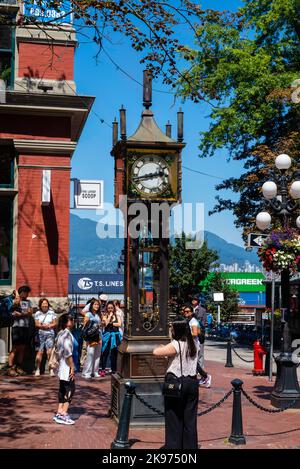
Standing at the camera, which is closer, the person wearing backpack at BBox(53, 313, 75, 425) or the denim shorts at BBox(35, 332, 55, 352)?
the person wearing backpack at BBox(53, 313, 75, 425)

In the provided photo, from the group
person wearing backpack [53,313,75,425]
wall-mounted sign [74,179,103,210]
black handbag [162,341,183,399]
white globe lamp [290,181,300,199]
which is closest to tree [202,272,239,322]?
wall-mounted sign [74,179,103,210]

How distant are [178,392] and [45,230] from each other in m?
8.82

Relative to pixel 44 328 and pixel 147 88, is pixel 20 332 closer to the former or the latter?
pixel 44 328

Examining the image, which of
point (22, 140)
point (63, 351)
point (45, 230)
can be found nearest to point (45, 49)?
point (22, 140)

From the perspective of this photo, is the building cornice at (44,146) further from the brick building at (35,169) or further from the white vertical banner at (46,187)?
the white vertical banner at (46,187)

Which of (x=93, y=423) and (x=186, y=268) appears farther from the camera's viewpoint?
(x=186, y=268)

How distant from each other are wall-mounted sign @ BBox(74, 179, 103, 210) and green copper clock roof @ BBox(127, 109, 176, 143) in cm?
694

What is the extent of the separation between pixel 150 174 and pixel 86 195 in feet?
23.9

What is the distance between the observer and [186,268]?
146 ft

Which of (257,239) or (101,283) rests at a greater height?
(257,239)

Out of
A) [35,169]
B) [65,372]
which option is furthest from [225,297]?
[65,372]

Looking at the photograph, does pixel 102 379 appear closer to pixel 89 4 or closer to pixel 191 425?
pixel 191 425

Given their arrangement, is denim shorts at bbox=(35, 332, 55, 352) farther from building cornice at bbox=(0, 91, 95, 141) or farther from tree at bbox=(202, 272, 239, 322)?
tree at bbox=(202, 272, 239, 322)

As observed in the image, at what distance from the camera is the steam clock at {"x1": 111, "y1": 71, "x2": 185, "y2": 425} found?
912 centimetres
